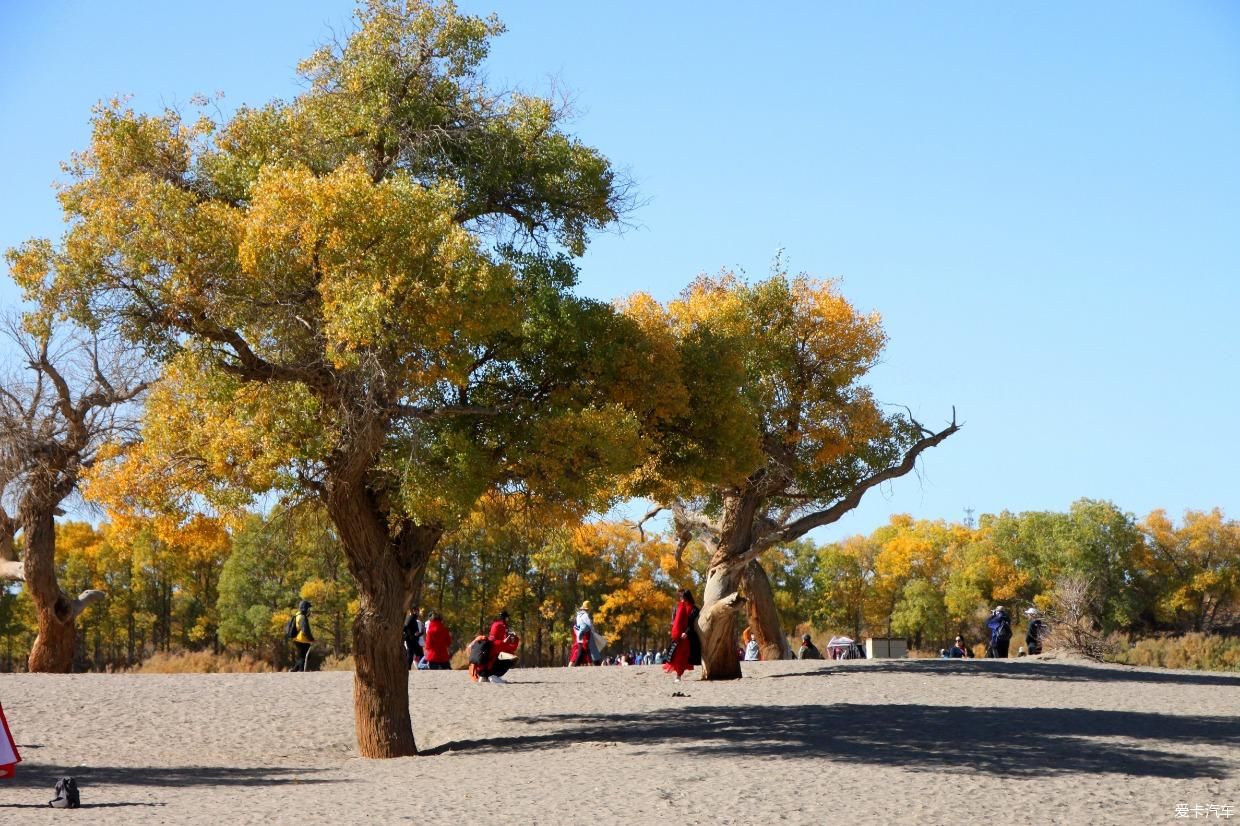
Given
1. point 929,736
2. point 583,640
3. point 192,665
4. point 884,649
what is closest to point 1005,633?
point 884,649

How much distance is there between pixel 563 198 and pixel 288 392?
14.8 feet

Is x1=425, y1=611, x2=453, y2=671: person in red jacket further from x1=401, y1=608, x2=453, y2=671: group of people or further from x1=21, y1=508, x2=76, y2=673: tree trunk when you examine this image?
x1=21, y1=508, x2=76, y2=673: tree trunk

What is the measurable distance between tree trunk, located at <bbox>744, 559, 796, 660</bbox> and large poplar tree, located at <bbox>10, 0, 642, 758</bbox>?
43.9 ft

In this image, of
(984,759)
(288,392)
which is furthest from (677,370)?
(984,759)

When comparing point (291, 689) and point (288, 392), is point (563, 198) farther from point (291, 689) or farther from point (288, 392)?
point (291, 689)

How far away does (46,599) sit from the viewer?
89.8ft

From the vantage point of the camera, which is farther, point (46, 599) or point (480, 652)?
point (46, 599)

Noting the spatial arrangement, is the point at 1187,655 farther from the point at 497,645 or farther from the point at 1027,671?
the point at 497,645

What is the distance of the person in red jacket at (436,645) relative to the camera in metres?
28.2

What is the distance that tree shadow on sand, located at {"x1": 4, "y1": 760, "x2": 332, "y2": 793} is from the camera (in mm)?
13258

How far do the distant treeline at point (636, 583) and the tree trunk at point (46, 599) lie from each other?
11627 mm

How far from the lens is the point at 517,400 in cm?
1611

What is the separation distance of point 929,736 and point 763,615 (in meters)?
14.5

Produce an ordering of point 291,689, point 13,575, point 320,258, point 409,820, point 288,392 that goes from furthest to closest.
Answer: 1. point 13,575
2. point 291,689
3. point 288,392
4. point 320,258
5. point 409,820
